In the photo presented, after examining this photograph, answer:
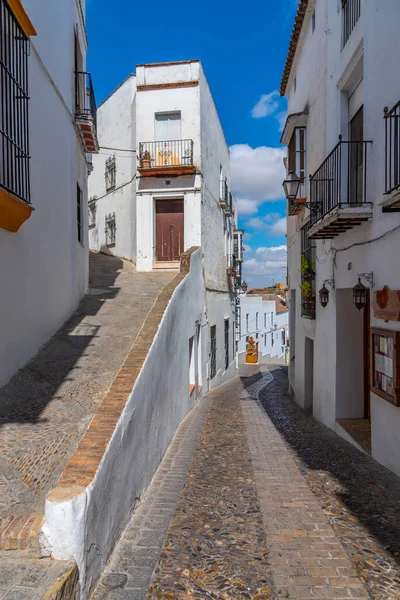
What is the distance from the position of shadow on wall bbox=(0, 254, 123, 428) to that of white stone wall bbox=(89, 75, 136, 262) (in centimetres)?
809

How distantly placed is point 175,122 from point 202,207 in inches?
122

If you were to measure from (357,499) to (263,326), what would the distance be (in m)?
30.0

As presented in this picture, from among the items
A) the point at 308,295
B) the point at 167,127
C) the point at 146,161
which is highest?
the point at 167,127

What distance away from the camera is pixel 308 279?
987 centimetres

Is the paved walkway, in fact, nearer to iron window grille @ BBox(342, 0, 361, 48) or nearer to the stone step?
the stone step

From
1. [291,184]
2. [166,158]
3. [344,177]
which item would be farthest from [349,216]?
[166,158]

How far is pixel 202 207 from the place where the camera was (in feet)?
49.6

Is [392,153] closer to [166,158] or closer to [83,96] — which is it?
[83,96]

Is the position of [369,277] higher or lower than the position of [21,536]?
higher

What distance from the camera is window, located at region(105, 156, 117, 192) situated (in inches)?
707

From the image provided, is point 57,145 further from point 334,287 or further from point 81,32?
point 334,287

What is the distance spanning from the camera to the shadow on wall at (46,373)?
16.1ft

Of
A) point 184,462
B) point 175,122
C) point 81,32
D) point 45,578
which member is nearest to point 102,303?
point 184,462

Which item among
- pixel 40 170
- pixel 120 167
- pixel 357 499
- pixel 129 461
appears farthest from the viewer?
pixel 120 167
